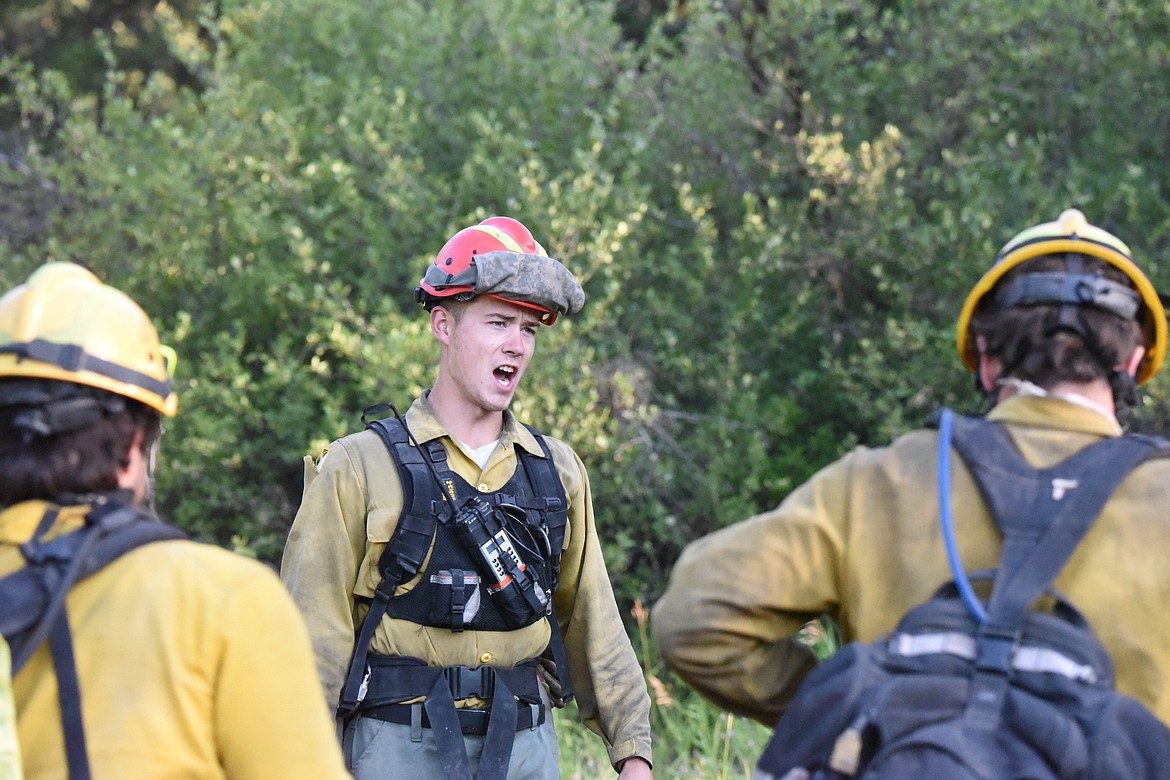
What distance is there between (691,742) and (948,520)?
181 inches

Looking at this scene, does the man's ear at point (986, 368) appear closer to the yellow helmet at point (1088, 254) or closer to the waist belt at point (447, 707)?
the yellow helmet at point (1088, 254)

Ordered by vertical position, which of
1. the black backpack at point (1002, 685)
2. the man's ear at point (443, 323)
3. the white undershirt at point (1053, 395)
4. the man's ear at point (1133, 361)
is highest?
the man's ear at point (1133, 361)

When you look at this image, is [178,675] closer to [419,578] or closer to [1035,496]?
[1035,496]

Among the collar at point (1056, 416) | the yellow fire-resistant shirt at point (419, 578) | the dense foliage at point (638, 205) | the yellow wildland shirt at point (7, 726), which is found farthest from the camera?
the dense foliage at point (638, 205)

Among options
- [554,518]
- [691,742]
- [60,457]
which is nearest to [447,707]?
[554,518]

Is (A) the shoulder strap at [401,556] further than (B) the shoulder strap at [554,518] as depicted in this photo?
No

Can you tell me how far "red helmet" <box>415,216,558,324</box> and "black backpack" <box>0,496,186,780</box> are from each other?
1964 mm

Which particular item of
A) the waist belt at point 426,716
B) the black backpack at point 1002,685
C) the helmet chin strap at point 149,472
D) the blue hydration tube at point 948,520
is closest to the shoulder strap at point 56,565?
the helmet chin strap at point 149,472

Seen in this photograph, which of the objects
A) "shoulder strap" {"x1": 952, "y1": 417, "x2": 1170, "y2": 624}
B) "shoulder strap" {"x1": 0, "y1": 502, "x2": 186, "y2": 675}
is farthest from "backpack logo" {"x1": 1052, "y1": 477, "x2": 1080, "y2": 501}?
"shoulder strap" {"x1": 0, "y1": 502, "x2": 186, "y2": 675}

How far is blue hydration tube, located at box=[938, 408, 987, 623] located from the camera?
2213 millimetres

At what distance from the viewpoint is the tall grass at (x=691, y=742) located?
5.98 meters

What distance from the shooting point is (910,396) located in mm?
8547

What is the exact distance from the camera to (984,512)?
2.35 m

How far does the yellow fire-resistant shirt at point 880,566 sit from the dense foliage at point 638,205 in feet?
16.9
